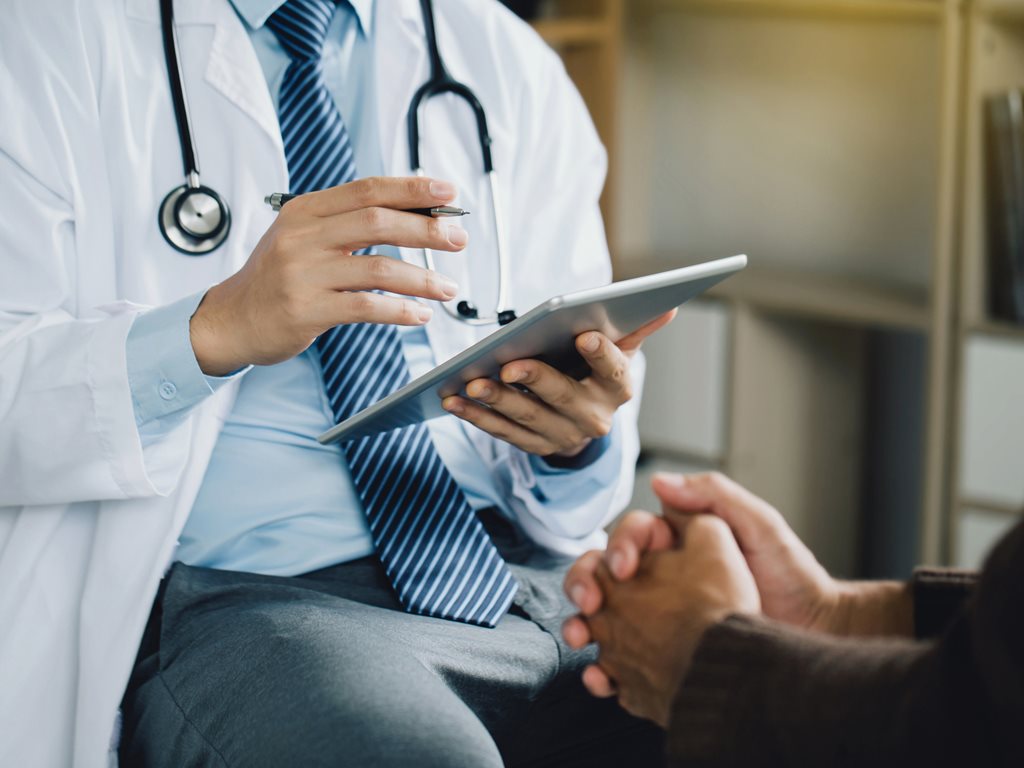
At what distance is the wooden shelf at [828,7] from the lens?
1.97 metres

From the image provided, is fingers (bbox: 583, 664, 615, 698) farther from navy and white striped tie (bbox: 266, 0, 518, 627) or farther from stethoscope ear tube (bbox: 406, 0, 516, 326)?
stethoscope ear tube (bbox: 406, 0, 516, 326)

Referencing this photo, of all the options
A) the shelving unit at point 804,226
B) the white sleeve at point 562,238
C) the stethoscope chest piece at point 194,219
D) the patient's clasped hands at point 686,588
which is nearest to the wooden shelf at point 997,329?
the shelving unit at point 804,226

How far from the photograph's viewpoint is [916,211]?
2.28m

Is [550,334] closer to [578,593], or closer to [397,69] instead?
[578,593]

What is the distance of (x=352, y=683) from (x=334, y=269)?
33 centimetres

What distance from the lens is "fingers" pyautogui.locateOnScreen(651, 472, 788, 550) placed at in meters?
0.97

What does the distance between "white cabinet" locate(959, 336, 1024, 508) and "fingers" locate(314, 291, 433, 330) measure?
118 centimetres

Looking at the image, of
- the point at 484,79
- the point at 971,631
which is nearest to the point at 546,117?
the point at 484,79

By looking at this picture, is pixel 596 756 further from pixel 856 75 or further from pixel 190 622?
pixel 856 75

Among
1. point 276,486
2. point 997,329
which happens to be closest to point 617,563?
point 276,486

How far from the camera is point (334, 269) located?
0.99 m

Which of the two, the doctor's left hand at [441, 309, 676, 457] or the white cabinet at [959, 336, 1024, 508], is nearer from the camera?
the doctor's left hand at [441, 309, 676, 457]

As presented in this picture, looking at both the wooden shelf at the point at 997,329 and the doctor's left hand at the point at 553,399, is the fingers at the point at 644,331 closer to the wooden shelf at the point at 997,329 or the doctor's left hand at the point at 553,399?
the doctor's left hand at the point at 553,399

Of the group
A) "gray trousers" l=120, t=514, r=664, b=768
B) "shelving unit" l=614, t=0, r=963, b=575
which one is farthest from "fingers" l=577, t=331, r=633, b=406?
Result: "shelving unit" l=614, t=0, r=963, b=575
